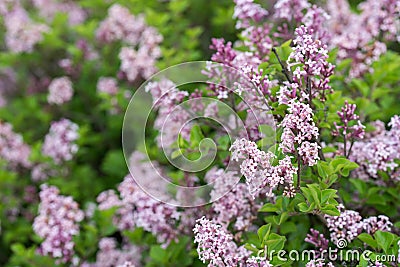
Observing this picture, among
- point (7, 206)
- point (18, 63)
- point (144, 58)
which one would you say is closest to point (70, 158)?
point (7, 206)

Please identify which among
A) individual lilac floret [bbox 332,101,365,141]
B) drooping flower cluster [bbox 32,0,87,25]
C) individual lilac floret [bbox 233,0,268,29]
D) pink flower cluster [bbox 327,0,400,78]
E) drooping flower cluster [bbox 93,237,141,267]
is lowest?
drooping flower cluster [bbox 93,237,141,267]

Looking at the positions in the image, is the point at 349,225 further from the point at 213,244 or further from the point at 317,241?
the point at 213,244

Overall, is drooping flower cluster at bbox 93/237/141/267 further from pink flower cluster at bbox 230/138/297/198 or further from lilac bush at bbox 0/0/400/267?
Result: pink flower cluster at bbox 230/138/297/198

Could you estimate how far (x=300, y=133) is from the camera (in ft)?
5.38

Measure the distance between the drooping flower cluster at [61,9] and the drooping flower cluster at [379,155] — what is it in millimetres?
2622

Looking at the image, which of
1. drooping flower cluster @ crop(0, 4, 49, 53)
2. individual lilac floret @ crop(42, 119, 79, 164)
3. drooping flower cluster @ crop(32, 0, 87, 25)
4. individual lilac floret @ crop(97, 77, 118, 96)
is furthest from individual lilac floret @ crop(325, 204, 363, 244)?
drooping flower cluster @ crop(32, 0, 87, 25)

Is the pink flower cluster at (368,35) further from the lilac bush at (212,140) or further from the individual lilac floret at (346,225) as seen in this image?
the individual lilac floret at (346,225)

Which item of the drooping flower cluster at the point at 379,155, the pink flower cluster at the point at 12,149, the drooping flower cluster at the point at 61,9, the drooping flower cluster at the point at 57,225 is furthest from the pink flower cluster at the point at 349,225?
the drooping flower cluster at the point at 61,9

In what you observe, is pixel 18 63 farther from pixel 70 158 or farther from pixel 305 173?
pixel 305 173

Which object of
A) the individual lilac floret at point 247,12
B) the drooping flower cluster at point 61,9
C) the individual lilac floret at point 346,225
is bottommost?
the individual lilac floret at point 346,225

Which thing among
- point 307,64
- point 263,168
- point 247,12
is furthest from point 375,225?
point 247,12

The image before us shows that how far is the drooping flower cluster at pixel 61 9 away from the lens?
4.10 metres

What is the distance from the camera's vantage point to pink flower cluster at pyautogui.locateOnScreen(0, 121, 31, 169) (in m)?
3.21

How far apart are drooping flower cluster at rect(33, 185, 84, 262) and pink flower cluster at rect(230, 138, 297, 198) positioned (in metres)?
1.02
